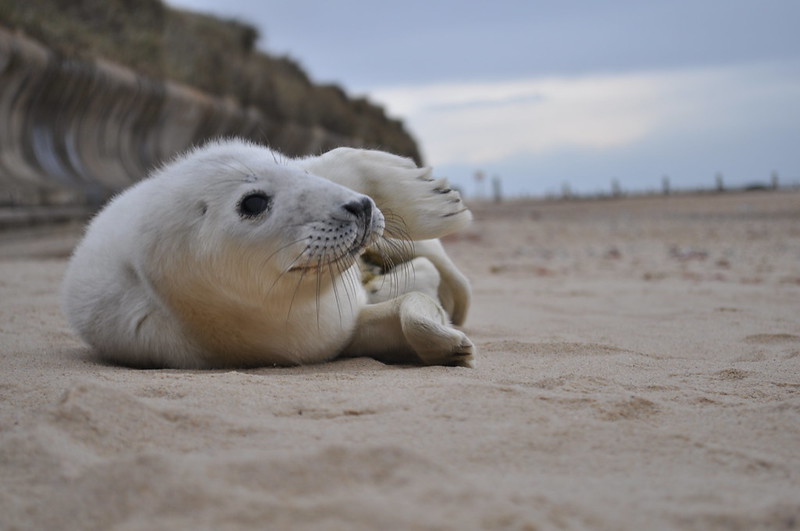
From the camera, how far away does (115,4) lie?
56.0ft

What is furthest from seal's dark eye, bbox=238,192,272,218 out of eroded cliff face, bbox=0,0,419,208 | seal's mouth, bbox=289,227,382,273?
eroded cliff face, bbox=0,0,419,208

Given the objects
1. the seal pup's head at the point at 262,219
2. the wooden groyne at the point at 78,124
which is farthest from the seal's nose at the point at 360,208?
the wooden groyne at the point at 78,124

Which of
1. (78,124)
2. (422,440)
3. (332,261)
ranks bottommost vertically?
(422,440)

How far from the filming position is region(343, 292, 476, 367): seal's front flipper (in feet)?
10.7

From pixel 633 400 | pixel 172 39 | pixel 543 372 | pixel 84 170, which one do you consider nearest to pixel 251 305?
pixel 543 372

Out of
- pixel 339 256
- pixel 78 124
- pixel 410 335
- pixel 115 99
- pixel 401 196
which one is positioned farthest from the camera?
pixel 115 99

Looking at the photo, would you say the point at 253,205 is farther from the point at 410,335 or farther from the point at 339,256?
the point at 410,335

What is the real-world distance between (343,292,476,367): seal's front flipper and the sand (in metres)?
0.12

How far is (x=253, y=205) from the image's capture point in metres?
3.06

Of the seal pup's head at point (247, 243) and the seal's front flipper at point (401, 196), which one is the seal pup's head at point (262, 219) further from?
the seal's front flipper at point (401, 196)

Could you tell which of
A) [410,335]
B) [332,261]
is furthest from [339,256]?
[410,335]

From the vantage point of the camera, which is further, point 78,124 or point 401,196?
point 78,124

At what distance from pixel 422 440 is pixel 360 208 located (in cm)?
109

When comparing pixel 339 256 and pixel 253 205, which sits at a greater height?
pixel 253 205
